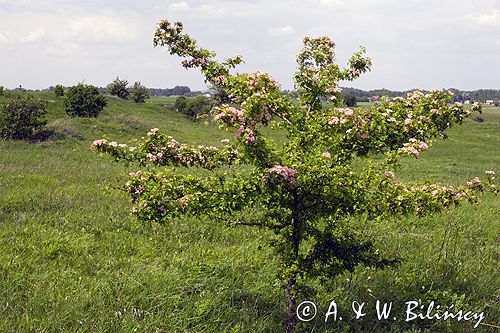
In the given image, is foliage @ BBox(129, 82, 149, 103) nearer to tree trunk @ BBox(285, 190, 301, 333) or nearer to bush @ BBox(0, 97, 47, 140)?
bush @ BBox(0, 97, 47, 140)

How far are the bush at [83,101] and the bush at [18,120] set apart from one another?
10846 millimetres

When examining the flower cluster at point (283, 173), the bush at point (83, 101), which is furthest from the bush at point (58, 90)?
the flower cluster at point (283, 173)

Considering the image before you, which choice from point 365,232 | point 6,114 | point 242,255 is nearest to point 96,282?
point 242,255

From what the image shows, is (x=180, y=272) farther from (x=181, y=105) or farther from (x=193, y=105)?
(x=181, y=105)

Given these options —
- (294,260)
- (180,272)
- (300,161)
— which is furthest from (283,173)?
(180,272)

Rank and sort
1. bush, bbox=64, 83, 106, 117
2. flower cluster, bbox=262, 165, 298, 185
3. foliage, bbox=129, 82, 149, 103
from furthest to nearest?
foliage, bbox=129, 82, 149, 103, bush, bbox=64, 83, 106, 117, flower cluster, bbox=262, 165, 298, 185

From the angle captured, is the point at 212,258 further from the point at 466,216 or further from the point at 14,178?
the point at 14,178

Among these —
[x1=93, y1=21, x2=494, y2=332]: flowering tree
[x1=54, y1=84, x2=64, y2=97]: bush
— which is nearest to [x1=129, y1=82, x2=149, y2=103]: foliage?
[x1=54, y1=84, x2=64, y2=97]: bush

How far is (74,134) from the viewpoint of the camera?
2522cm

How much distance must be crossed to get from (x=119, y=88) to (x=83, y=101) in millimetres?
31757

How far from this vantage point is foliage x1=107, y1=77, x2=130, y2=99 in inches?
2552

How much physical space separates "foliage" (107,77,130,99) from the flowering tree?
2477 inches

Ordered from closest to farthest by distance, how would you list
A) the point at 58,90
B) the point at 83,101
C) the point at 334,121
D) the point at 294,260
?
the point at 334,121 → the point at 294,260 → the point at 83,101 → the point at 58,90

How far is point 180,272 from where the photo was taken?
6.84 m
